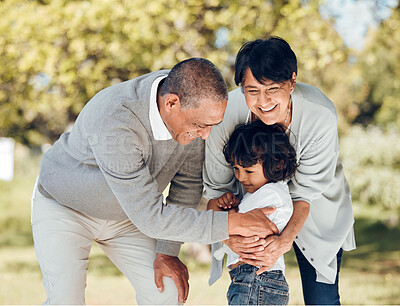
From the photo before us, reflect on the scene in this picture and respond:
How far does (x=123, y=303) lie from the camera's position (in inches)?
225

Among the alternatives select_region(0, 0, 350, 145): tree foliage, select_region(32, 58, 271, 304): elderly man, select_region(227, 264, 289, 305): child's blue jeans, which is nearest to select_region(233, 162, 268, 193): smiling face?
select_region(32, 58, 271, 304): elderly man

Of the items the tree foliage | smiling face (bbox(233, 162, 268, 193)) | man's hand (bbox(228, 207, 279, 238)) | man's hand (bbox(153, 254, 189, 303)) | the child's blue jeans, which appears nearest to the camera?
man's hand (bbox(228, 207, 279, 238))

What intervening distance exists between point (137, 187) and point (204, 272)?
4.86m

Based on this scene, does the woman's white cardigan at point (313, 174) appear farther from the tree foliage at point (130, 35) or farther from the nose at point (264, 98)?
the tree foliage at point (130, 35)

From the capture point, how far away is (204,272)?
7.22m

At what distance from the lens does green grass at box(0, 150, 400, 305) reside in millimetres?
5898

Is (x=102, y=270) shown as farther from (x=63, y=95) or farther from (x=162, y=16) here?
(x=162, y=16)

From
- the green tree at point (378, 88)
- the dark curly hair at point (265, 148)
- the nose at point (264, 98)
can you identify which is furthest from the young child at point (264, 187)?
the green tree at point (378, 88)

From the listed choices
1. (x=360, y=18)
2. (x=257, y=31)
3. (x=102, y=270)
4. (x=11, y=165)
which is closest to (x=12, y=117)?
(x=102, y=270)

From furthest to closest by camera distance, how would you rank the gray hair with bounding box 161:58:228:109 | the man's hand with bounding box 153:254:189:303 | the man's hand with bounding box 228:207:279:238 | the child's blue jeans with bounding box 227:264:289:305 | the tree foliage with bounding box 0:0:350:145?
1. the tree foliage with bounding box 0:0:350:145
2. the man's hand with bounding box 153:254:189:303
3. the child's blue jeans with bounding box 227:264:289:305
4. the man's hand with bounding box 228:207:279:238
5. the gray hair with bounding box 161:58:228:109

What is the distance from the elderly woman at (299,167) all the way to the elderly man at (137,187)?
14cm

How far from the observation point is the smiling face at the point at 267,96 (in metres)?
2.60

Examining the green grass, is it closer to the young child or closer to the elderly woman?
the elderly woman

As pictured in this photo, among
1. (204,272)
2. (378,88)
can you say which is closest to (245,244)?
(204,272)
